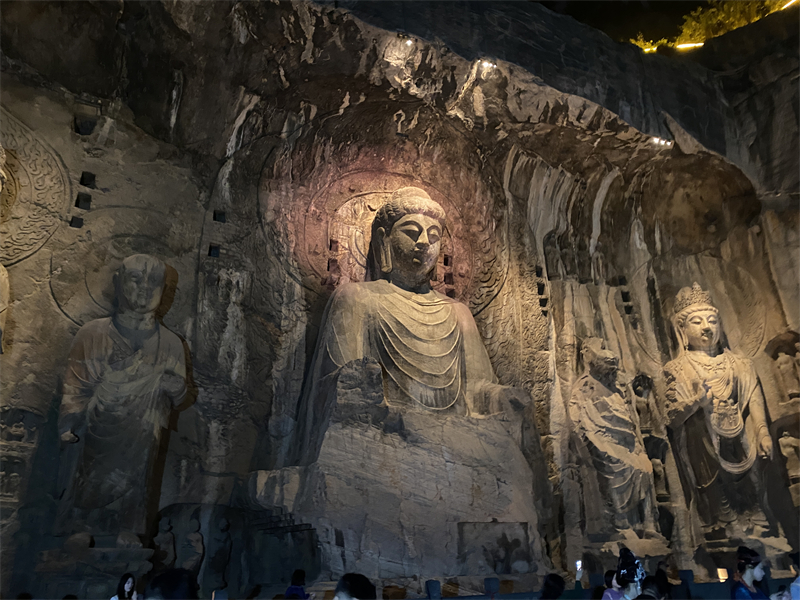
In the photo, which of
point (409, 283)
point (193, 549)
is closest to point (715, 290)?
point (409, 283)

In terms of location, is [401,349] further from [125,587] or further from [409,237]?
[125,587]

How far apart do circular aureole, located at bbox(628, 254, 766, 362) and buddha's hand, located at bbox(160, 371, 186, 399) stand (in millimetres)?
4657

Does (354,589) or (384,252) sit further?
(384,252)

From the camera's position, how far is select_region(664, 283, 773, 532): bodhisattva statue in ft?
21.6

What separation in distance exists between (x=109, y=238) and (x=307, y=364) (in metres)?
2.03

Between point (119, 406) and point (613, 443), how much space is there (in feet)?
13.5

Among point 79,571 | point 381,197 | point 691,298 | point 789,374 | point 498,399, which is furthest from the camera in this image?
point 381,197

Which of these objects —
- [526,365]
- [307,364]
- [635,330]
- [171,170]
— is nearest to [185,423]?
[307,364]

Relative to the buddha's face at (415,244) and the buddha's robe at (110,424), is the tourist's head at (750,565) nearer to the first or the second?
the buddha's face at (415,244)

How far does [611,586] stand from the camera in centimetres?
361

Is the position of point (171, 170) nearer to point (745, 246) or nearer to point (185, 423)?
point (185, 423)

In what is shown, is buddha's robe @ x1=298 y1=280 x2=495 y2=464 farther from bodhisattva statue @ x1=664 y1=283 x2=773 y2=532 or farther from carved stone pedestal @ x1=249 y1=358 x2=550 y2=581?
bodhisattva statue @ x1=664 y1=283 x2=773 y2=532

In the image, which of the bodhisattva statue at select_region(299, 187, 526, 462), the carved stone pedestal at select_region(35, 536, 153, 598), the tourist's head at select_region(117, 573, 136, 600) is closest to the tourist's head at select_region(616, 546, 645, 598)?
the tourist's head at select_region(117, 573, 136, 600)

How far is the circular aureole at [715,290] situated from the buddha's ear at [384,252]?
9.20ft
